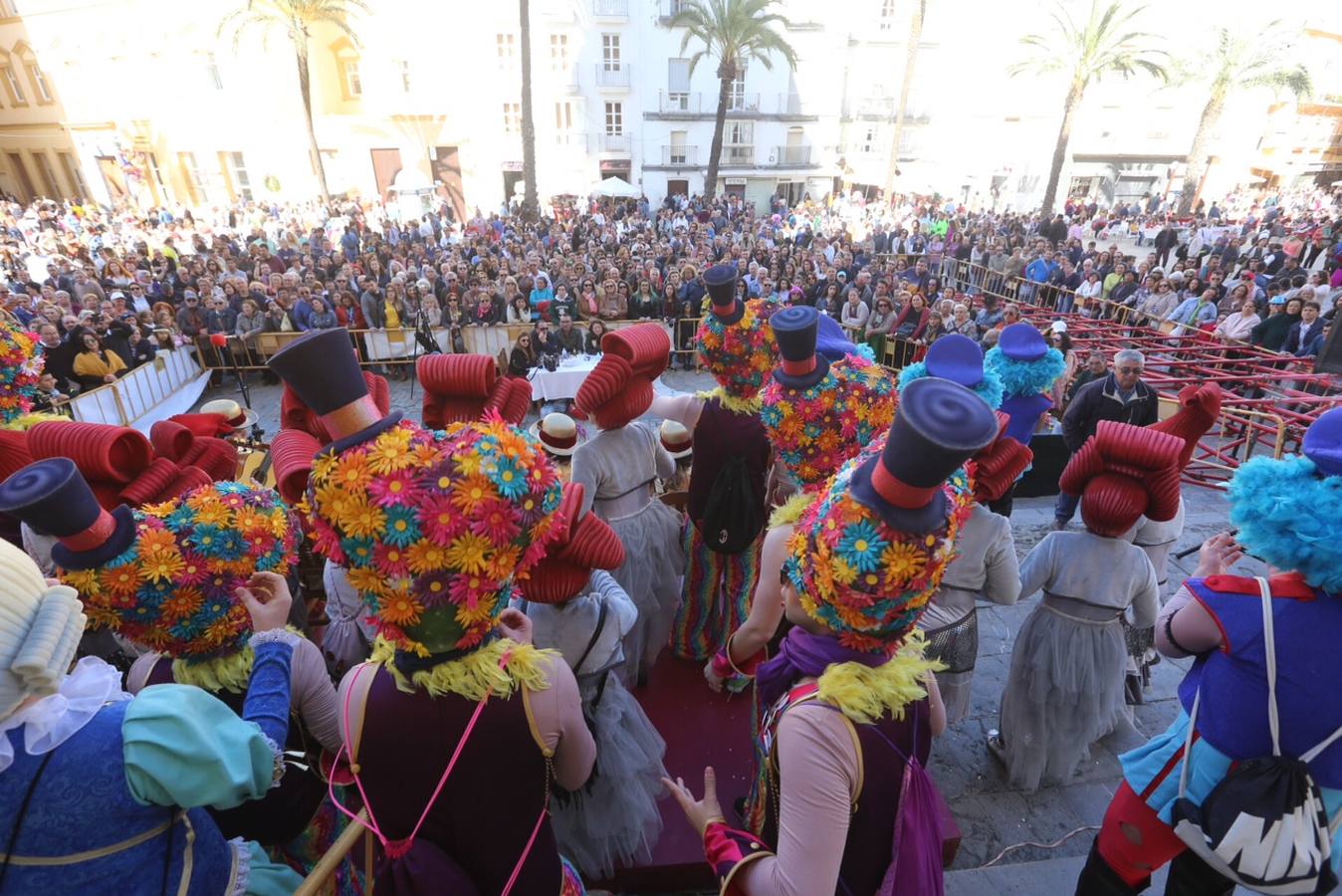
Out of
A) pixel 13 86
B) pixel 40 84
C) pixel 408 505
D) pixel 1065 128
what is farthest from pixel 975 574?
pixel 13 86

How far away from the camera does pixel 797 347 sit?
2891mm

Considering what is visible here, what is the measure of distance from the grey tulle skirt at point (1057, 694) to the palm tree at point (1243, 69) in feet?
104

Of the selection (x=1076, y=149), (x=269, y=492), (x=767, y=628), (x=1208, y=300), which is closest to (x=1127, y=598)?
(x=767, y=628)

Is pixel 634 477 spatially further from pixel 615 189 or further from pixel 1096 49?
pixel 615 189

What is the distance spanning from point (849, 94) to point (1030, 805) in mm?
38851

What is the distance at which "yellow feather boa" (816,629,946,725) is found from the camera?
1.59 m

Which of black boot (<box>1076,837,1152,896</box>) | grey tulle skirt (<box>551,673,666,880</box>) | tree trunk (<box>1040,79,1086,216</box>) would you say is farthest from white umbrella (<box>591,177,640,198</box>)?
black boot (<box>1076,837,1152,896</box>)

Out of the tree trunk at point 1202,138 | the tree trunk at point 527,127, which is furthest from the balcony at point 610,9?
the tree trunk at point 1202,138

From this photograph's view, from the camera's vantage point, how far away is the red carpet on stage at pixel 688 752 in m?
2.92

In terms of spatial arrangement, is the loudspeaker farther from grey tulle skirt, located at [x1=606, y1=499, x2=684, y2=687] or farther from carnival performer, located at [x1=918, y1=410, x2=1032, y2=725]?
grey tulle skirt, located at [x1=606, y1=499, x2=684, y2=687]

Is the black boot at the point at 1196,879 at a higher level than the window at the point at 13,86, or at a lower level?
lower

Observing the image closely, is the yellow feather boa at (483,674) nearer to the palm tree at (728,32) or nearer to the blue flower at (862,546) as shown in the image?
the blue flower at (862,546)

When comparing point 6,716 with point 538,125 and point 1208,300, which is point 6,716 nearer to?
point 1208,300

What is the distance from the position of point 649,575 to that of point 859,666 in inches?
87.7
